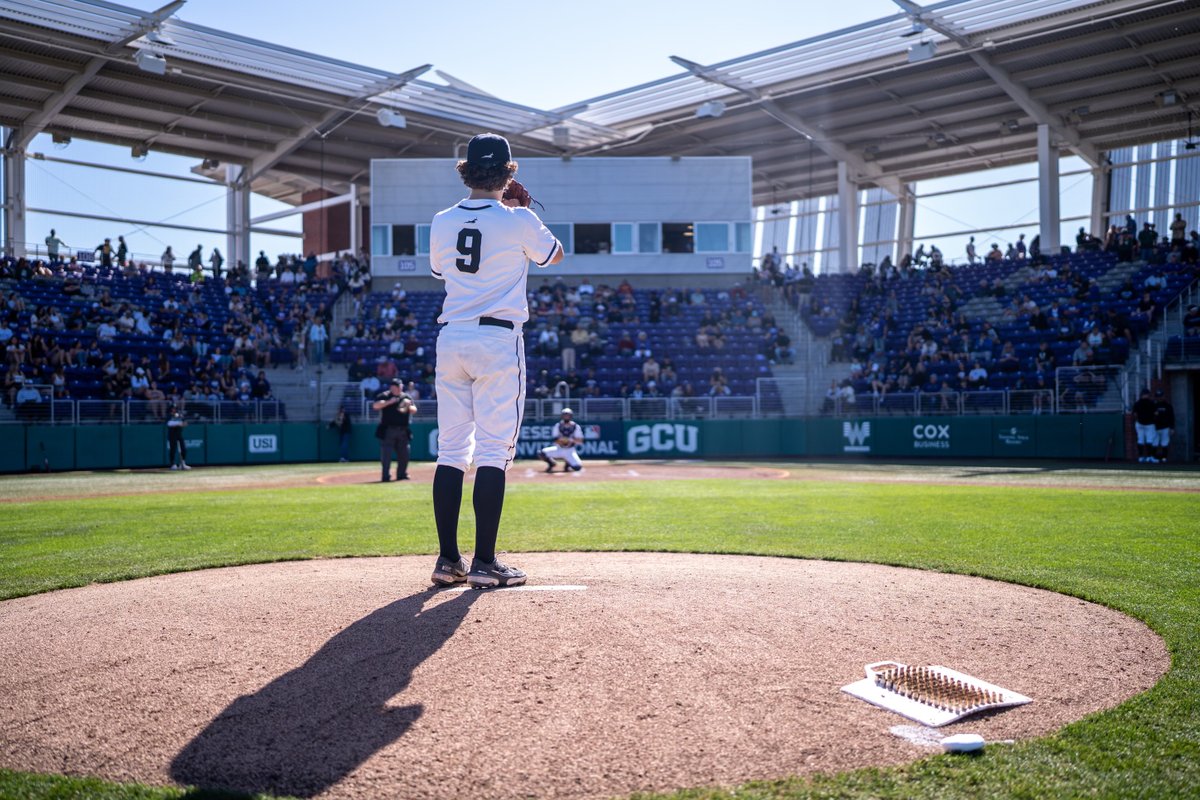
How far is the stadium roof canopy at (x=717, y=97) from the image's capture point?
30.0m

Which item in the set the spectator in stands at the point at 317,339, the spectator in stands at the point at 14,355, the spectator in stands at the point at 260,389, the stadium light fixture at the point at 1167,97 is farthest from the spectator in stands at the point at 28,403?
the stadium light fixture at the point at 1167,97

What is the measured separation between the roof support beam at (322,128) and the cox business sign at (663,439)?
15.2 metres

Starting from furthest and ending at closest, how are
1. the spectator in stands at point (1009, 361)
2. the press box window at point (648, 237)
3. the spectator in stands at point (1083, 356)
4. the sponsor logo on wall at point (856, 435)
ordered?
the press box window at point (648, 237), the sponsor logo on wall at point (856, 435), the spectator in stands at point (1009, 361), the spectator in stands at point (1083, 356)

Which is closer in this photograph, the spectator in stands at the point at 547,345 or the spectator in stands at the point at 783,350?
the spectator in stands at the point at 547,345

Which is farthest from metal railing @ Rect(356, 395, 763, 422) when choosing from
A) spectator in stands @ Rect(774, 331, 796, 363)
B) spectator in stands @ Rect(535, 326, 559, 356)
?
spectator in stands @ Rect(774, 331, 796, 363)

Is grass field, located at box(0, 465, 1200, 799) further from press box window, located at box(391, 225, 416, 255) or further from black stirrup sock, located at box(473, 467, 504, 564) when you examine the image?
press box window, located at box(391, 225, 416, 255)

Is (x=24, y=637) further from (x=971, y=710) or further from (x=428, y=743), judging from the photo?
(x=971, y=710)

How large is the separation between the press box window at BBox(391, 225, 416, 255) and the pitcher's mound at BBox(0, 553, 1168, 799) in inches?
1450

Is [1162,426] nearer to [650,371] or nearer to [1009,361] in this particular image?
[1009,361]

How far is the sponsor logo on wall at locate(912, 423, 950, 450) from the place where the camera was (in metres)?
28.7

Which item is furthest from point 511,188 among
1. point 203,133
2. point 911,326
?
point 203,133

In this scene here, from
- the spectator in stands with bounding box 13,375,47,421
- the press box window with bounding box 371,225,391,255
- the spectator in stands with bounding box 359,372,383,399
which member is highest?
the press box window with bounding box 371,225,391,255

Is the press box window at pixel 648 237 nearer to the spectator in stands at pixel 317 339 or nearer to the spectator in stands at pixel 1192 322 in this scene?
the spectator in stands at pixel 317 339

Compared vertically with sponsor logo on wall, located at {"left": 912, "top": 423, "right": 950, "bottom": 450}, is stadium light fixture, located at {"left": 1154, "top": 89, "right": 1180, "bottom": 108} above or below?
above
